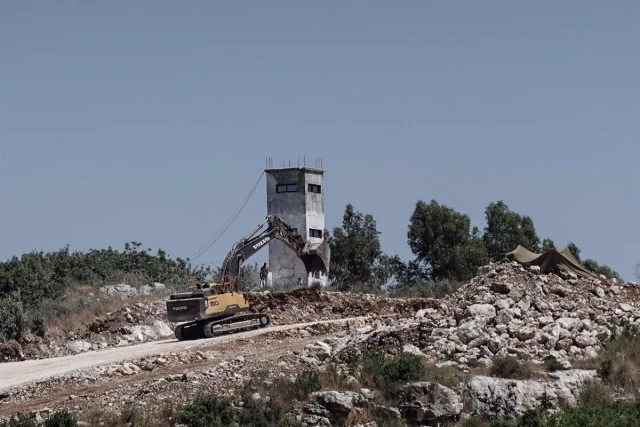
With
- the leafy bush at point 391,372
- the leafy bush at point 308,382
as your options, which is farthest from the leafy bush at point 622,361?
the leafy bush at point 308,382

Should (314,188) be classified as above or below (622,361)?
above

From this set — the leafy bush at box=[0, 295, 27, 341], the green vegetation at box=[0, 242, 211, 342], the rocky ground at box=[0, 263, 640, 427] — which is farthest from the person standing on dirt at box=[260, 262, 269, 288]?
the rocky ground at box=[0, 263, 640, 427]

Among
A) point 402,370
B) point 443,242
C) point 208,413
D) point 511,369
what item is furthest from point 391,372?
point 443,242

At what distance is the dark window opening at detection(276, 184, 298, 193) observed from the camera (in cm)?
5840

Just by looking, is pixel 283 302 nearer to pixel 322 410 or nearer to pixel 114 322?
pixel 114 322

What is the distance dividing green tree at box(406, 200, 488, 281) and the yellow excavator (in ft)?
52.1

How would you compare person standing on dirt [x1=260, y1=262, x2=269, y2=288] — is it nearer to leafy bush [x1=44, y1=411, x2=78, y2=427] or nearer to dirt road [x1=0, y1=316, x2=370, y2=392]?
dirt road [x1=0, y1=316, x2=370, y2=392]

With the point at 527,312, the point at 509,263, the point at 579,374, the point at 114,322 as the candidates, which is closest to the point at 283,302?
the point at 114,322

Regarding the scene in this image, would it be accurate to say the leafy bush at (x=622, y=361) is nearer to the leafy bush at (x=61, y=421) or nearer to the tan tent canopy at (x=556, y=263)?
the tan tent canopy at (x=556, y=263)

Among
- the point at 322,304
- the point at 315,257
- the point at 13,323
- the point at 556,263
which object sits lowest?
the point at 13,323

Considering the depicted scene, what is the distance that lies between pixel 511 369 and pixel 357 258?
30806mm

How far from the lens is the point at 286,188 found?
192ft

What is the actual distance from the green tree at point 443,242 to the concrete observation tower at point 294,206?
4.33 m

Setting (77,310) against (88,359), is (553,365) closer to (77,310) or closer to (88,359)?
(88,359)
